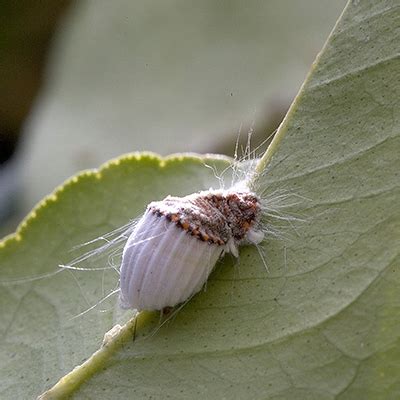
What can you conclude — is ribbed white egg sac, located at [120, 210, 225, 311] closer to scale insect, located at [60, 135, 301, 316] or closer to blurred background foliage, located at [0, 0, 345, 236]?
scale insect, located at [60, 135, 301, 316]

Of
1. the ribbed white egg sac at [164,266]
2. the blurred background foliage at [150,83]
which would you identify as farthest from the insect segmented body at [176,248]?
the blurred background foliage at [150,83]

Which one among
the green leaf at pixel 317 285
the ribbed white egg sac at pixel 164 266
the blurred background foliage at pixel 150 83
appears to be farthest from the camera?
the blurred background foliage at pixel 150 83

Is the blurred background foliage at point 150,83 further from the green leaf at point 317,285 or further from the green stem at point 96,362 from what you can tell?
the green stem at point 96,362

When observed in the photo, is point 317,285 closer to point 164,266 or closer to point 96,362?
point 164,266

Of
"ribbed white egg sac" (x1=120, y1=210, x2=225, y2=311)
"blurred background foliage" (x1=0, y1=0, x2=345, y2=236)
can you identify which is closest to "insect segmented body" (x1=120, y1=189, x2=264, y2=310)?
"ribbed white egg sac" (x1=120, y1=210, x2=225, y2=311)

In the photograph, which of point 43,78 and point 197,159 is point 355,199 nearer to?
point 197,159

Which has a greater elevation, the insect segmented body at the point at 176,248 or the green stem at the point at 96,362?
the insect segmented body at the point at 176,248
